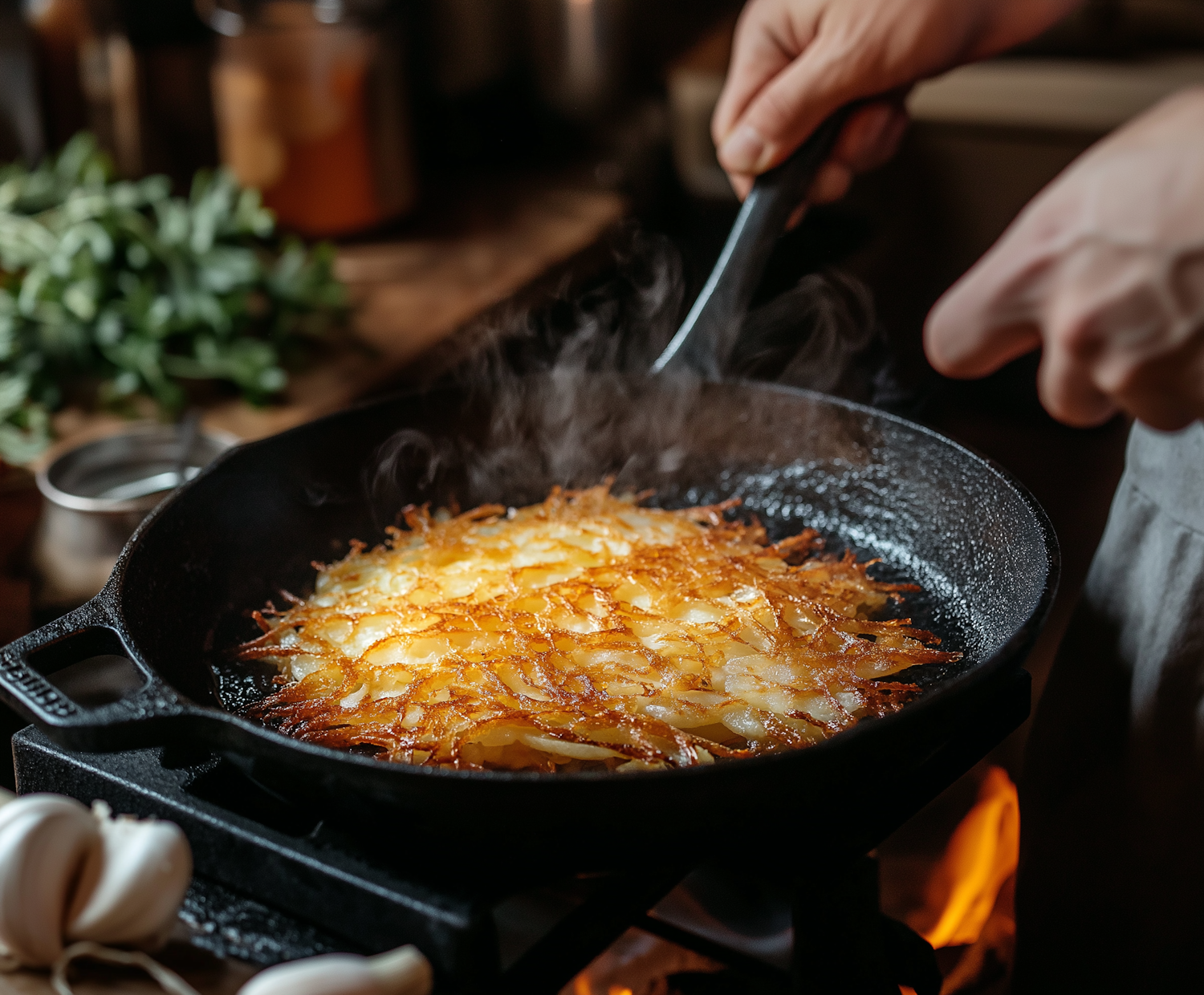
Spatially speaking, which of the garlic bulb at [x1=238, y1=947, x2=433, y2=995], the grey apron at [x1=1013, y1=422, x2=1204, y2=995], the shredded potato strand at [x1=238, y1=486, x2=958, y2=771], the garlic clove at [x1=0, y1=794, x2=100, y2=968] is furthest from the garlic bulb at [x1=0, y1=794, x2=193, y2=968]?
the grey apron at [x1=1013, y1=422, x2=1204, y2=995]

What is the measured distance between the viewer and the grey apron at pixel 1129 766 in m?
1.24

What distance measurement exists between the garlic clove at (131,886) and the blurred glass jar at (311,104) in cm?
215

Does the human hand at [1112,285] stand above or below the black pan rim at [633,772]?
above

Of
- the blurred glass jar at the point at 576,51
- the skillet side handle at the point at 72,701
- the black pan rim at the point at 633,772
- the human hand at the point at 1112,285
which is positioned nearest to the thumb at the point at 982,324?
the human hand at the point at 1112,285

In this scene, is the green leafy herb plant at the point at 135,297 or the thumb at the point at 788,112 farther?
the green leafy herb plant at the point at 135,297

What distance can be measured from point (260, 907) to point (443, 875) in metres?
0.17

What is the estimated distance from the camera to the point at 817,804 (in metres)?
0.86

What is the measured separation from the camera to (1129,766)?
132cm

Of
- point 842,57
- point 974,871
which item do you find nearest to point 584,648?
point 974,871

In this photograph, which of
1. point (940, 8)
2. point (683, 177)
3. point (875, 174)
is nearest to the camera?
point (940, 8)

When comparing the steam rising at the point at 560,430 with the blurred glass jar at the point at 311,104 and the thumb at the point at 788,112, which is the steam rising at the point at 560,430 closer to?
the thumb at the point at 788,112

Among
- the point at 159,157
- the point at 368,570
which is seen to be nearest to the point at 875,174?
the point at 159,157

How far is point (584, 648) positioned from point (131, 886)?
0.45 m

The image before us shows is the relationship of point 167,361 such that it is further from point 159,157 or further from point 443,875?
point 443,875
